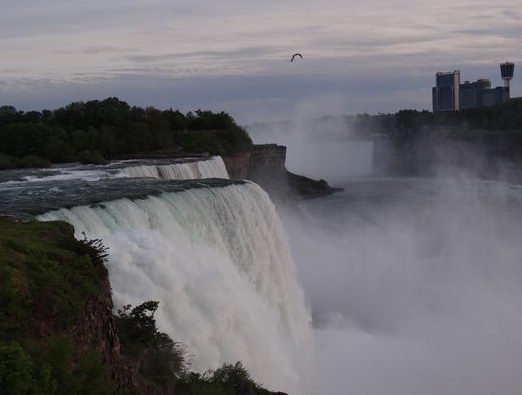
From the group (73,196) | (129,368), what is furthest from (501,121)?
(129,368)

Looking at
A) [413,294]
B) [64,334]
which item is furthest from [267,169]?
[64,334]

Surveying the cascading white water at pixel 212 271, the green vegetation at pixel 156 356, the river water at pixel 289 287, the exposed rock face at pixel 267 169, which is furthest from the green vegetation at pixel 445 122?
the green vegetation at pixel 156 356

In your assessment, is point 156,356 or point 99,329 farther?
point 156,356

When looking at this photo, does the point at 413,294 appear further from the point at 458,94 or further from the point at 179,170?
the point at 458,94

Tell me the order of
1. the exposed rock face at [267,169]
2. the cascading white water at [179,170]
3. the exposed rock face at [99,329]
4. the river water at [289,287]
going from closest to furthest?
the exposed rock face at [99,329] → the river water at [289,287] → the cascading white water at [179,170] → the exposed rock face at [267,169]

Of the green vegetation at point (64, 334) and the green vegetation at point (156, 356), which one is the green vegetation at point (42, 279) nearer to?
the green vegetation at point (64, 334)

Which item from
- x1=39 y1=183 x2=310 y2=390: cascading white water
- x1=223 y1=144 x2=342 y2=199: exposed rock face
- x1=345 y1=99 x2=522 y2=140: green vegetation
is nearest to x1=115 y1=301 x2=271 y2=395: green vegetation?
x1=39 y1=183 x2=310 y2=390: cascading white water
